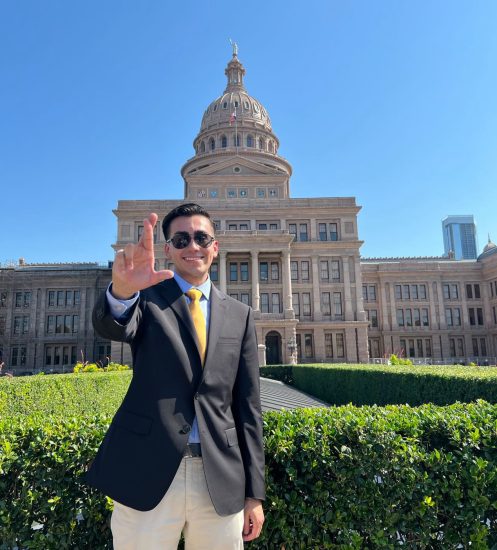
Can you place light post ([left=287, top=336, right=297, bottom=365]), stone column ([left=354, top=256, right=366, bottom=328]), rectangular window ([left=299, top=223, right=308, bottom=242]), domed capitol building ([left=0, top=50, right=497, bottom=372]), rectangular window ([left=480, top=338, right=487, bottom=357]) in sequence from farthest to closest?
1. rectangular window ([left=480, top=338, right=487, bottom=357])
2. rectangular window ([left=299, top=223, right=308, bottom=242])
3. stone column ([left=354, top=256, right=366, bottom=328])
4. domed capitol building ([left=0, top=50, right=497, bottom=372])
5. light post ([left=287, top=336, right=297, bottom=365])

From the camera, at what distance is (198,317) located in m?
2.83

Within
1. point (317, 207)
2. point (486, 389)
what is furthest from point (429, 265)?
point (486, 389)

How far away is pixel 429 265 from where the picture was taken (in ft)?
182

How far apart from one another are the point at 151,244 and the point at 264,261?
43441 mm

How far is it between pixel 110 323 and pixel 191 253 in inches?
Result: 30.6

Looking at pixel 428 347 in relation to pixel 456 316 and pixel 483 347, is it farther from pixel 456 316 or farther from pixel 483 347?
pixel 483 347

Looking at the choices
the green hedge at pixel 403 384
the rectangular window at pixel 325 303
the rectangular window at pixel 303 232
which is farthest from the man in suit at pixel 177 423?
the rectangular window at pixel 303 232

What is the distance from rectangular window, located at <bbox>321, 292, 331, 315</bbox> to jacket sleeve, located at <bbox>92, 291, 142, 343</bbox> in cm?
4456

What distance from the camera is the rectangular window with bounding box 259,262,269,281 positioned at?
45188 mm

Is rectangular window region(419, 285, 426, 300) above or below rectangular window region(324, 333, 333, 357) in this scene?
above

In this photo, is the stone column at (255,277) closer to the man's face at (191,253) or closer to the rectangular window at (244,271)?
the rectangular window at (244,271)

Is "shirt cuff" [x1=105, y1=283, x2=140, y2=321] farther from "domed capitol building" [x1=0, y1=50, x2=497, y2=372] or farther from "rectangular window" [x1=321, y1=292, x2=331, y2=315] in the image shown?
"rectangular window" [x1=321, y1=292, x2=331, y2=315]

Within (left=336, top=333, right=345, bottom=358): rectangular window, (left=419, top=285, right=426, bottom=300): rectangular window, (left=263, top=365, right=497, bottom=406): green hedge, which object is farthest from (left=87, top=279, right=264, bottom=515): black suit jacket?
(left=419, top=285, right=426, bottom=300): rectangular window

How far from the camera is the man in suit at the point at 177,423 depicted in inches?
93.0
